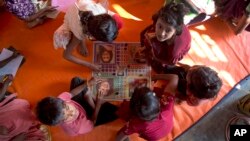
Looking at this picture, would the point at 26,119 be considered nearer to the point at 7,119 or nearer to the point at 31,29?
the point at 7,119

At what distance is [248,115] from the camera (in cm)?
184

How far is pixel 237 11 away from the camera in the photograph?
1725mm

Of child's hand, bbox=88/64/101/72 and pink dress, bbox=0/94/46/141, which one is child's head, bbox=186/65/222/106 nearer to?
child's hand, bbox=88/64/101/72

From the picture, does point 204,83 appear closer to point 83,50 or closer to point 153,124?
point 153,124

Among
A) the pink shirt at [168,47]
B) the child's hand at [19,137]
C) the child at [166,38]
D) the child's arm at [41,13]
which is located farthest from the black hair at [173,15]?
the child's hand at [19,137]

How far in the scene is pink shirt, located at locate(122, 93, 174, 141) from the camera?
4.88 ft

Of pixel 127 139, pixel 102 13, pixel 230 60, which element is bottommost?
pixel 127 139

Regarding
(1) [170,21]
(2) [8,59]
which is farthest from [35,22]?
(1) [170,21]

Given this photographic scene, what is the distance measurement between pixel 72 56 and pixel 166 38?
1.63 feet

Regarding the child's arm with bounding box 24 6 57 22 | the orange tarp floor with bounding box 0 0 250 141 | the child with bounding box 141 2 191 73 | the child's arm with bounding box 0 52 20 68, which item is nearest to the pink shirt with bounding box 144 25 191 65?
the child with bounding box 141 2 191 73

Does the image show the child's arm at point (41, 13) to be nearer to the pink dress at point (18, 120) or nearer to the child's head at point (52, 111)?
the pink dress at point (18, 120)

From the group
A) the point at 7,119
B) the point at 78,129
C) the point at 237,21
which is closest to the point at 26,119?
the point at 7,119

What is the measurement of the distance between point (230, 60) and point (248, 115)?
12.3 inches

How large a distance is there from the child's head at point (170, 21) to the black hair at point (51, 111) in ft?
1.73
